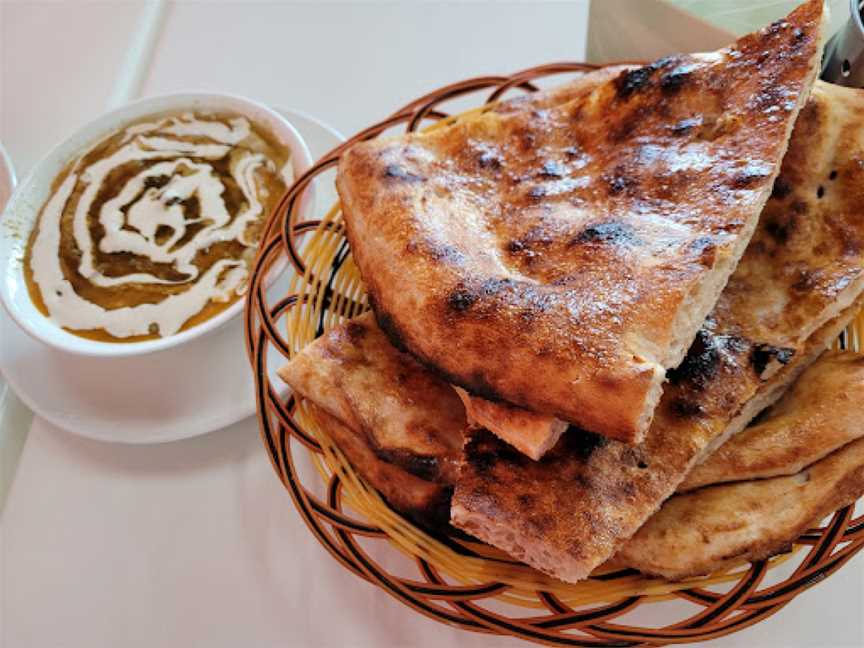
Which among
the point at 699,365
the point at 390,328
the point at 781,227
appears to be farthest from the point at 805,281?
the point at 390,328

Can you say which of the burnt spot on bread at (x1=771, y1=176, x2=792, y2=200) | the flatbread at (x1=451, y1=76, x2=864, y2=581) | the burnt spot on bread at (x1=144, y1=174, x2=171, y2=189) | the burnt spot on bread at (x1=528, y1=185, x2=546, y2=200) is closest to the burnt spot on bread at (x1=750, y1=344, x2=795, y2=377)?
the flatbread at (x1=451, y1=76, x2=864, y2=581)

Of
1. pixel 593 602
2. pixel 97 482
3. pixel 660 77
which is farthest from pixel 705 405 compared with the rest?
pixel 97 482

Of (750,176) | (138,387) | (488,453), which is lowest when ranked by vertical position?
(138,387)

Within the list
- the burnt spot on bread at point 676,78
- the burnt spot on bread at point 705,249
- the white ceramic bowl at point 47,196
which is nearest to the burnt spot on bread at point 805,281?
the burnt spot on bread at point 705,249

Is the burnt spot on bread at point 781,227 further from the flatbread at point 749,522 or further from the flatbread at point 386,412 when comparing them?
the flatbread at point 386,412

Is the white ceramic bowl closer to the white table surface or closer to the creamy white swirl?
the creamy white swirl

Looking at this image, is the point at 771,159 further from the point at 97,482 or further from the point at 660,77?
the point at 97,482

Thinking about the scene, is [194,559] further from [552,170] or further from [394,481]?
[552,170]

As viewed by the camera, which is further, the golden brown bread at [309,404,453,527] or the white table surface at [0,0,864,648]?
the white table surface at [0,0,864,648]

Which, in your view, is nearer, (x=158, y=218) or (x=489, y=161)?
(x=489, y=161)
